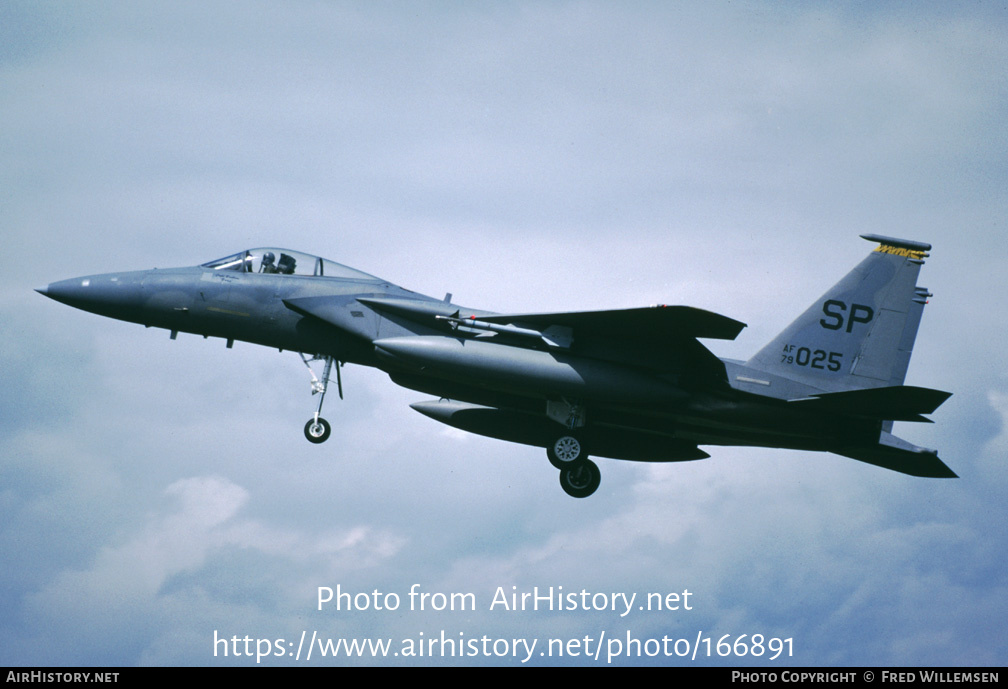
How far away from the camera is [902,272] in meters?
17.7

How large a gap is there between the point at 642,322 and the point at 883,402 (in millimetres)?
4141

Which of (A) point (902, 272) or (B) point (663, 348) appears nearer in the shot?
(B) point (663, 348)

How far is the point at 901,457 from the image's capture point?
55.2ft

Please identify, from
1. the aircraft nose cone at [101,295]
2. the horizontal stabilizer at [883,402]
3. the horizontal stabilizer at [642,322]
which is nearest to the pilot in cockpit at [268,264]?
the aircraft nose cone at [101,295]

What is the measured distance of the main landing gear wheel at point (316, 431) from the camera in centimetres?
1661

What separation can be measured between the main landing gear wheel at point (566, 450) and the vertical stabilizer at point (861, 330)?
3517mm

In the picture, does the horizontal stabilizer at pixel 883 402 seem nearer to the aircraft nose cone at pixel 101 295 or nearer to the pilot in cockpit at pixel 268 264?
the pilot in cockpit at pixel 268 264

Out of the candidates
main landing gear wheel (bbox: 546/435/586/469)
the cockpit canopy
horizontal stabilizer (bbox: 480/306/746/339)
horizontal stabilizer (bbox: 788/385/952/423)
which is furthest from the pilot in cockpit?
horizontal stabilizer (bbox: 788/385/952/423)

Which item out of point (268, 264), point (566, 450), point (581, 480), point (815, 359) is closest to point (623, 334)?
point (566, 450)

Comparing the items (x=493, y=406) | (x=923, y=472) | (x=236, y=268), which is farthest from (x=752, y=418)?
(x=236, y=268)

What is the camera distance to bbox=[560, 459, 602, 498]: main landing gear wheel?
17.7 metres

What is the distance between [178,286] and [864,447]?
1265 centimetres

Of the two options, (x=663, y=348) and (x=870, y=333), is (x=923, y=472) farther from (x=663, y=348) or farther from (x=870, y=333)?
(x=663, y=348)

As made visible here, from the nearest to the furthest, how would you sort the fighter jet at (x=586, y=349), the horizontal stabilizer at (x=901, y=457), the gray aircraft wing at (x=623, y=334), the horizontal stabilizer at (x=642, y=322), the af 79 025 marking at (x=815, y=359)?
the horizontal stabilizer at (x=642, y=322) → the gray aircraft wing at (x=623, y=334) → the fighter jet at (x=586, y=349) → the horizontal stabilizer at (x=901, y=457) → the af 79 025 marking at (x=815, y=359)
